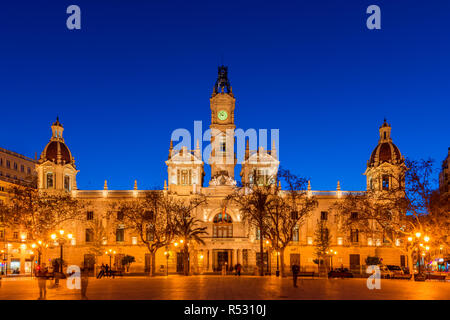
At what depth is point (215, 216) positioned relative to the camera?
88062 mm

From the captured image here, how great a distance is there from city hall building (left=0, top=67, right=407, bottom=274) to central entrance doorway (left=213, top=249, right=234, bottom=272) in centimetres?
16

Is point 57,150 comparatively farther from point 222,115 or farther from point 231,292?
point 231,292

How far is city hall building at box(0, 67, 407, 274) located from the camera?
281ft

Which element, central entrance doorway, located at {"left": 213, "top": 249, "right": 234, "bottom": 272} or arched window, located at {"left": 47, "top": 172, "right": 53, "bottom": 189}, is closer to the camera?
central entrance doorway, located at {"left": 213, "top": 249, "right": 234, "bottom": 272}

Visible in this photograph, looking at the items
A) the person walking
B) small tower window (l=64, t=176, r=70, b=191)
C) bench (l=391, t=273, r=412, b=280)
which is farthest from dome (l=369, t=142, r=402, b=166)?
the person walking

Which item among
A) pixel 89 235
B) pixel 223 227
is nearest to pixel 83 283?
pixel 223 227

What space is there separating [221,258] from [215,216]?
22.7 feet

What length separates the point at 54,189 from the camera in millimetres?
89875

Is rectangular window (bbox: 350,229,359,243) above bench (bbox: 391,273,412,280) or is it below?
above

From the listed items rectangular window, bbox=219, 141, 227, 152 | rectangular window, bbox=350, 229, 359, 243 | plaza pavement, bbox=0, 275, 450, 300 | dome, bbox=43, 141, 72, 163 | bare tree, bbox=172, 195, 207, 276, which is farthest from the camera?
rectangular window, bbox=219, 141, 227, 152

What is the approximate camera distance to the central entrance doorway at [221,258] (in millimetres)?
85000

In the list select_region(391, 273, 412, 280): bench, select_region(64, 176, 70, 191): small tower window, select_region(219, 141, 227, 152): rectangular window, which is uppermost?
select_region(219, 141, 227, 152): rectangular window

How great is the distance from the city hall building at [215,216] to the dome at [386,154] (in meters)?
0.16

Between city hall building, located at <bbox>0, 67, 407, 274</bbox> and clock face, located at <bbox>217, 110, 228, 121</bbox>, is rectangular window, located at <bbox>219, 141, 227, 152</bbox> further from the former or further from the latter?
clock face, located at <bbox>217, 110, 228, 121</bbox>
